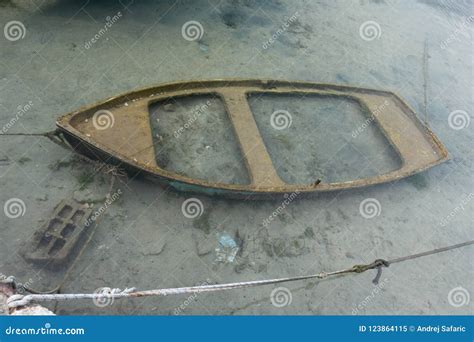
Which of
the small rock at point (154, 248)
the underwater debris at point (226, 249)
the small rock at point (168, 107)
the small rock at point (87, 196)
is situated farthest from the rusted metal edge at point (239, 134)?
the small rock at point (154, 248)

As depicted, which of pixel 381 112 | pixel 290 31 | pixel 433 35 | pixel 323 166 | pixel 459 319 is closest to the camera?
pixel 459 319

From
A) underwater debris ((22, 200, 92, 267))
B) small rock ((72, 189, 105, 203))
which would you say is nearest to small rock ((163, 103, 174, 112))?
small rock ((72, 189, 105, 203))

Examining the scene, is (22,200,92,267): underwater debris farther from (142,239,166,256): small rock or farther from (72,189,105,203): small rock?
(142,239,166,256): small rock

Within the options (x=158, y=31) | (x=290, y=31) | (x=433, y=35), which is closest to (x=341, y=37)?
(x=290, y=31)

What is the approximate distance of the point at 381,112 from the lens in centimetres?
703

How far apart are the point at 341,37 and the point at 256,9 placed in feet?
6.84

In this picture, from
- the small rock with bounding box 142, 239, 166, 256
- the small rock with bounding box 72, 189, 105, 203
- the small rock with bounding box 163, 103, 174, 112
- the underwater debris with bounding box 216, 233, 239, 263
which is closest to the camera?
the small rock with bounding box 142, 239, 166, 256

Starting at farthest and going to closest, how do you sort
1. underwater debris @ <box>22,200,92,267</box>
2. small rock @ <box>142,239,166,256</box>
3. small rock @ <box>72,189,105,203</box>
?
small rock @ <box>72,189,105,203</box> → small rock @ <box>142,239,166,256</box> → underwater debris @ <box>22,200,92,267</box>

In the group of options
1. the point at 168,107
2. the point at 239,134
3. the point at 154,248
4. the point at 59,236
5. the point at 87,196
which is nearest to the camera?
the point at 59,236

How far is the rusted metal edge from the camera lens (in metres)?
5.10

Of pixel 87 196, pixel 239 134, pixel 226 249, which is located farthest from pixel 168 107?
pixel 226 249

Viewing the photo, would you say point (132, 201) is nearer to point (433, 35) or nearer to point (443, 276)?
Answer: point (443, 276)

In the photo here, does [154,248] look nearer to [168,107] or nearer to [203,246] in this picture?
[203,246]

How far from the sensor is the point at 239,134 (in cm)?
591
